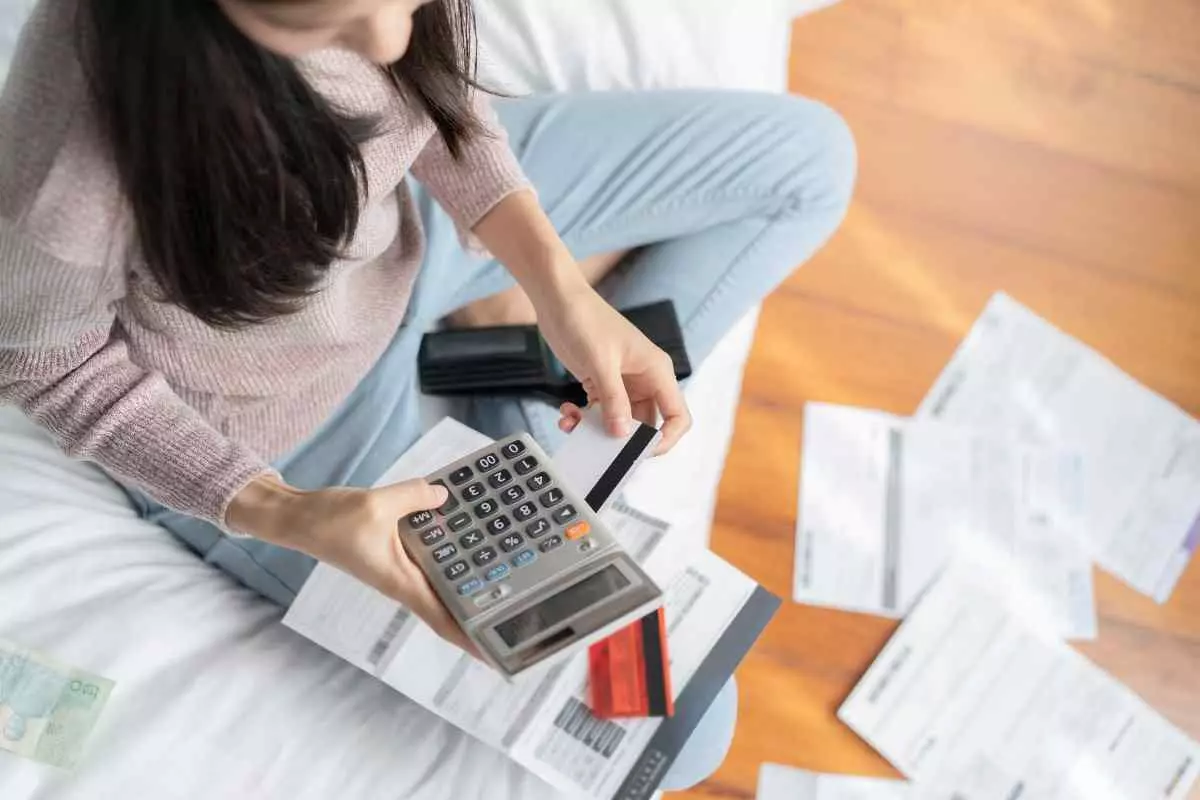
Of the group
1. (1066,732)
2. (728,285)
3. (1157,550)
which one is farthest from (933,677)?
(728,285)

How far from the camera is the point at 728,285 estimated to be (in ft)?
2.68

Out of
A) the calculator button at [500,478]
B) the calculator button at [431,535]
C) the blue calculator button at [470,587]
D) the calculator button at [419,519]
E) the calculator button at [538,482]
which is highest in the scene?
the calculator button at [419,519]

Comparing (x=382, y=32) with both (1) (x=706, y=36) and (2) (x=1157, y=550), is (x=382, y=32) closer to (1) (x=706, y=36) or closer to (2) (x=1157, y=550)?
(1) (x=706, y=36)

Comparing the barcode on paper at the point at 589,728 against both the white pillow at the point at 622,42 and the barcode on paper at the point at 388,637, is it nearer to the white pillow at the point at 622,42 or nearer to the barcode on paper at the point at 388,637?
the barcode on paper at the point at 388,637

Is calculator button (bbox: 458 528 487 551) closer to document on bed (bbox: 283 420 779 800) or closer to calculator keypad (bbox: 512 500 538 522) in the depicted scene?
calculator keypad (bbox: 512 500 538 522)

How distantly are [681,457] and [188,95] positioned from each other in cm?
51

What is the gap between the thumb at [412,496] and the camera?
21.0 inches

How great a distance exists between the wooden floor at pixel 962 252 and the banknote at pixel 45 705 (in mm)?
493

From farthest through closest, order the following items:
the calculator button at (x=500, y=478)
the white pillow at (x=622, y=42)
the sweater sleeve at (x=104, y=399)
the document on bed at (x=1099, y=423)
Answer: the document on bed at (x=1099, y=423) → the white pillow at (x=622, y=42) → the calculator button at (x=500, y=478) → the sweater sleeve at (x=104, y=399)

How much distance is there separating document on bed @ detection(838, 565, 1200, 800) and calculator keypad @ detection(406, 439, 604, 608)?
1.46 feet

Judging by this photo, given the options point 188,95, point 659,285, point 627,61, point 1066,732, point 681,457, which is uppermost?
point 188,95

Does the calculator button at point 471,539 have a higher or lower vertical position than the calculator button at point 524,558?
higher

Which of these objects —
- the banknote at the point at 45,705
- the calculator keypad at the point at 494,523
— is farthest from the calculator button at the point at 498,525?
the banknote at the point at 45,705

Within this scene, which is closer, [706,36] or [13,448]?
[13,448]
